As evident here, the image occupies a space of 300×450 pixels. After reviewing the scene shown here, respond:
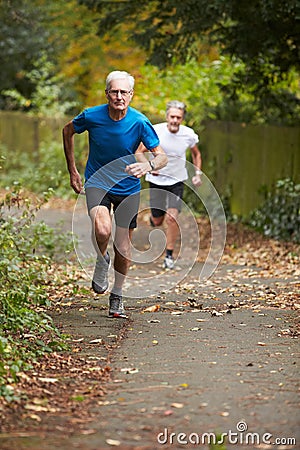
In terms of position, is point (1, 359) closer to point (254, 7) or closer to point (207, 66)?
point (254, 7)

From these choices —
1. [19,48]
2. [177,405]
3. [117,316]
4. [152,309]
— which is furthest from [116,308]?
[19,48]

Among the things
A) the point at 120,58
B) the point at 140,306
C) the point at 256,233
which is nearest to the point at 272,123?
the point at 256,233

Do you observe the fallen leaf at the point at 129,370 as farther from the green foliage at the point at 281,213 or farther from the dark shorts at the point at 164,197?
the green foliage at the point at 281,213

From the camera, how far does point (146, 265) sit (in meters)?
12.3

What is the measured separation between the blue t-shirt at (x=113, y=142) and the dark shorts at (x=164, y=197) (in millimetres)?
3872

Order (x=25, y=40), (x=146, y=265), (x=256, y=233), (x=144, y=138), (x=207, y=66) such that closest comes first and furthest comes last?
(x=144, y=138), (x=146, y=265), (x=256, y=233), (x=207, y=66), (x=25, y=40)

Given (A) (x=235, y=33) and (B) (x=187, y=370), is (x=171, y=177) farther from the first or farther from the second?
(B) (x=187, y=370)

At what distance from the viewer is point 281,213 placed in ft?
46.3

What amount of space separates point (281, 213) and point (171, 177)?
2.97m

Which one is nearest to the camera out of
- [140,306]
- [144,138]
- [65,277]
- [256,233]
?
[144,138]

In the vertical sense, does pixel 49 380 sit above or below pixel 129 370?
below

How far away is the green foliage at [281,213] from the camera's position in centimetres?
1359

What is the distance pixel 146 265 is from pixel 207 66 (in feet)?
26.7

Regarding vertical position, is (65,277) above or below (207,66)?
below
